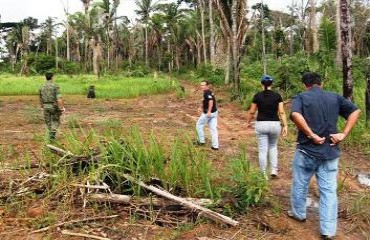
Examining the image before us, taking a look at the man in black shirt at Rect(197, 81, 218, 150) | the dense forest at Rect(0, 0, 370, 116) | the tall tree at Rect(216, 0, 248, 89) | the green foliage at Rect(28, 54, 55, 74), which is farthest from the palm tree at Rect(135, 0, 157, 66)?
the man in black shirt at Rect(197, 81, 218, 150)

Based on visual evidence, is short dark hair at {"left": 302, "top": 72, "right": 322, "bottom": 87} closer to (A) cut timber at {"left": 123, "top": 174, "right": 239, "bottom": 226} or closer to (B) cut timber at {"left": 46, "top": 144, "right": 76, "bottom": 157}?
(A) cut timber at {"left": 123, "top": 174, "right": 239, "bottom": 226}

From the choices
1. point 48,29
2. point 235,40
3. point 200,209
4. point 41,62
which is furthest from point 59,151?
point 48,29

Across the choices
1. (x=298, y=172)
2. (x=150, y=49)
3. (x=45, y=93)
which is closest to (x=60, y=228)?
(x=298, y=172)

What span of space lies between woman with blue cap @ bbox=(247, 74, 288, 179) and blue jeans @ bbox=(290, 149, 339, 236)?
4.78 ft

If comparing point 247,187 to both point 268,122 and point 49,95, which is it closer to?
point 268,122

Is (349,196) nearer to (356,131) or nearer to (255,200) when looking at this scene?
(255,200)

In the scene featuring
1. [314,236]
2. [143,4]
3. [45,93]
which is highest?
[143,4]

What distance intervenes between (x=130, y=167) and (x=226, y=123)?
7.95 metres

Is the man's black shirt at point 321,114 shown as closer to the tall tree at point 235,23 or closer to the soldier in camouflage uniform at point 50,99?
the soldier in camouflage uniform at point 50,99

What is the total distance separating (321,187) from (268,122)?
1823 millimetres

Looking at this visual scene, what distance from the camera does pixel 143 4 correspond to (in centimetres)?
4731

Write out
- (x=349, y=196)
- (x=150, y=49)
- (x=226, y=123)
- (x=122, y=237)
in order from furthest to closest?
(x=150, y=49) → (x=226, y=123) → (x=349, y=196) → (x=122, y=237)

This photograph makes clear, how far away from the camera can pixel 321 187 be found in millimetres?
5082

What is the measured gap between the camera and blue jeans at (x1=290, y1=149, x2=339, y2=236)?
4.97 metres
